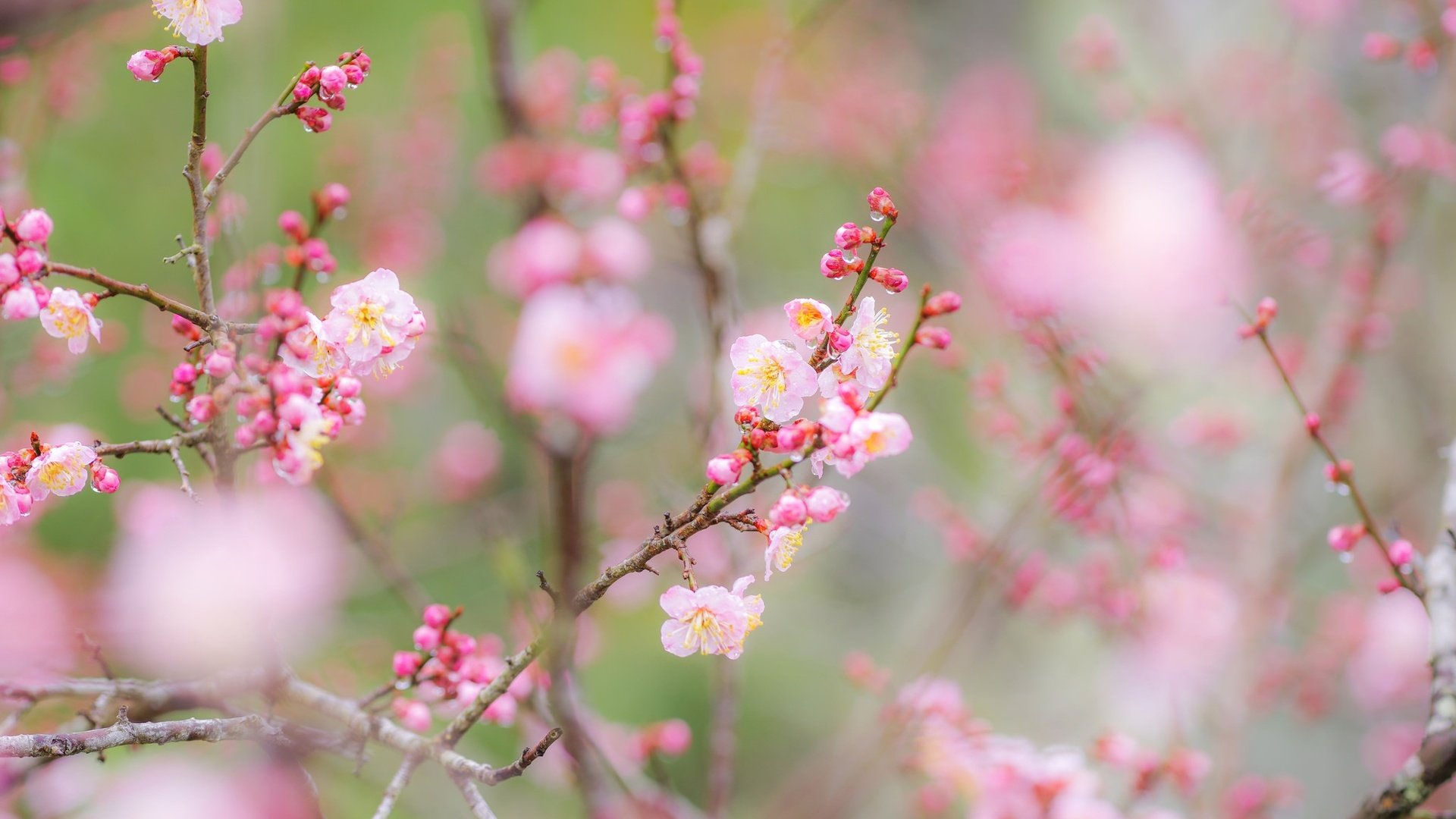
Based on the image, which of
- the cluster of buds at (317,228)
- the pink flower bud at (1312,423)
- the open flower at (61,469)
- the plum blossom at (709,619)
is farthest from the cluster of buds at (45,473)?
the pink flower bud at (1312,423)

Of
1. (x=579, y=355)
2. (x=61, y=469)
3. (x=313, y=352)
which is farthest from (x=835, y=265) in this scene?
(x=579, y=355)

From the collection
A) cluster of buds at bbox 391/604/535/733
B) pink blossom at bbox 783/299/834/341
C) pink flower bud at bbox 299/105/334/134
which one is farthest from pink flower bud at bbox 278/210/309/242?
pink blossom at bbox 783/299/834/341

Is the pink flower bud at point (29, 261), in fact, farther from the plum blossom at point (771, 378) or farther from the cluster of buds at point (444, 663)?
the plum blossom at point (771, 378)

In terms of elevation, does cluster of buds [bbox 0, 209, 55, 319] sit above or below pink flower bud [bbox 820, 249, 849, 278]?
below

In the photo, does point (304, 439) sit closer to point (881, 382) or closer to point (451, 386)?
point (881, 382)

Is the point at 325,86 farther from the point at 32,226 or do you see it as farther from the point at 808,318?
the point at 808,318

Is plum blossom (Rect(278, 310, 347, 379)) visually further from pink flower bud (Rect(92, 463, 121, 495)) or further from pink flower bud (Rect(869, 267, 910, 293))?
pink flower bud (Rect(869, 267, 910, 293))
